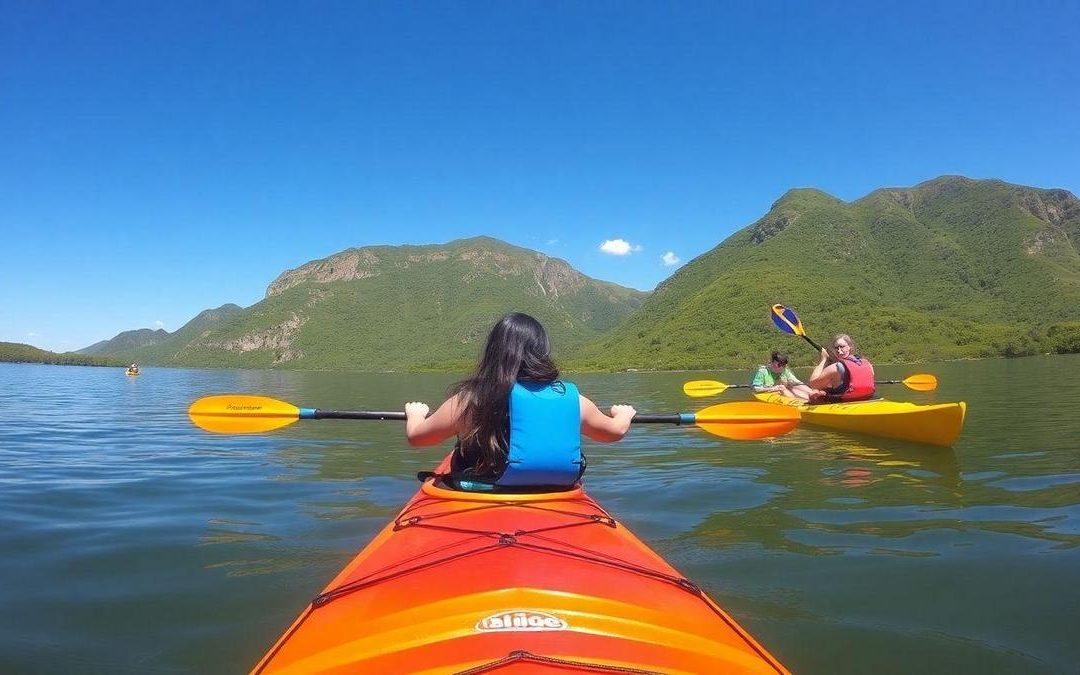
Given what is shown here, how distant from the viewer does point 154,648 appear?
11.9 ft

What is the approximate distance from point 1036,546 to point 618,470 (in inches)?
212

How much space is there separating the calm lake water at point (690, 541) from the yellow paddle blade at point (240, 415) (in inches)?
40.7

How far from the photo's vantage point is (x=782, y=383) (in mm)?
16531

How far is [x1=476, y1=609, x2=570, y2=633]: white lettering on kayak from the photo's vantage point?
6.82 feet

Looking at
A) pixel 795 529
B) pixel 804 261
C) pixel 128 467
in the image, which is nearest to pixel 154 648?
pixel 795 529

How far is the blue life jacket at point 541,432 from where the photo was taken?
144 inches

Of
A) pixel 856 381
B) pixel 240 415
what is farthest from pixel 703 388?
pixel 240 415

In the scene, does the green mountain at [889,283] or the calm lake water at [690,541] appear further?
the green mountain at [889,283]

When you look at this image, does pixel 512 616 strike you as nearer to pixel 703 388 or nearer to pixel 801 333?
pixel 703 388

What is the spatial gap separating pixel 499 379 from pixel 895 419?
30.2 feet

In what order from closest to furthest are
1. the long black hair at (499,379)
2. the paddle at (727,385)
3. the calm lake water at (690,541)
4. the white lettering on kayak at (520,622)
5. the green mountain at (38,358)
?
the white lettering on kayak at (520,622), the calm lake water at (690,541), the long black hair at (499,379), the paddle at (727,385), the green mountain at (38,358)

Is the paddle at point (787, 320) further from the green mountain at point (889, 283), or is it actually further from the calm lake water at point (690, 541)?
the green mountain at point (889, 283)

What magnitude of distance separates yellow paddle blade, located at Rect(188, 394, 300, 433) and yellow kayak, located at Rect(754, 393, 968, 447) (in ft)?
30.5

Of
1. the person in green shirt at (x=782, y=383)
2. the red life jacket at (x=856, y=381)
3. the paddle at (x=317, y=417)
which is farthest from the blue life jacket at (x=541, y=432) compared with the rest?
the person in green shirt at (x=782, y=383)
